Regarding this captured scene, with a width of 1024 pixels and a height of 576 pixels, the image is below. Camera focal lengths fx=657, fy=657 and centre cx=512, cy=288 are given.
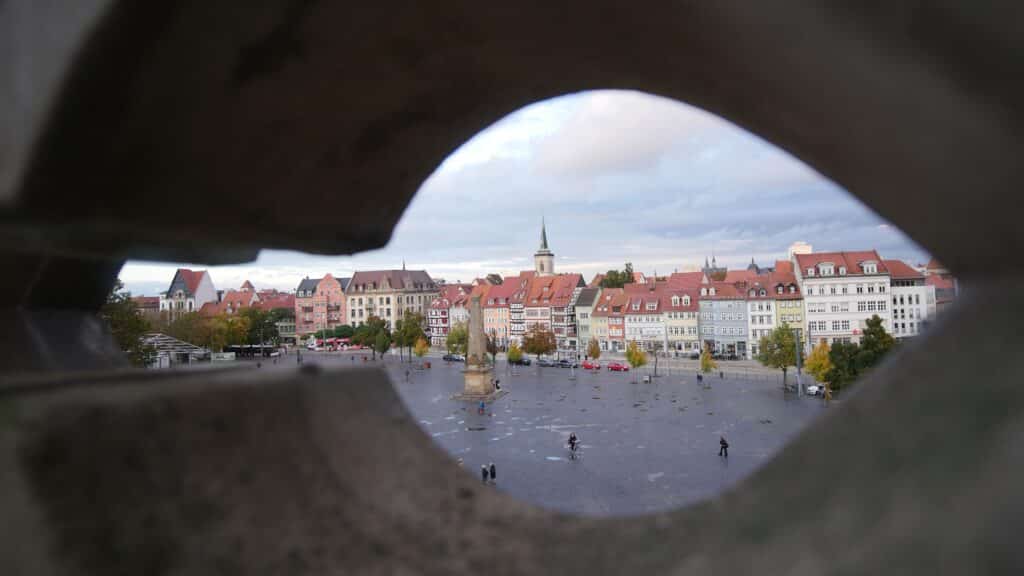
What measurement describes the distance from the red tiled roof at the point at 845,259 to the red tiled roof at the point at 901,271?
0.55 meters

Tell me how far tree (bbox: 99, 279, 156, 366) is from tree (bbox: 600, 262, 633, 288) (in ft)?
179

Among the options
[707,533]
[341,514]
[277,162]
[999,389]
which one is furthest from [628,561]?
[277,162]

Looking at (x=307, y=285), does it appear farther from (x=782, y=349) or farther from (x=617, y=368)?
(x=782, y=349)

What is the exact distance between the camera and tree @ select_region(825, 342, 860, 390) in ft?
75.0

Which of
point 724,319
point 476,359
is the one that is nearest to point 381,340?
point 476,359

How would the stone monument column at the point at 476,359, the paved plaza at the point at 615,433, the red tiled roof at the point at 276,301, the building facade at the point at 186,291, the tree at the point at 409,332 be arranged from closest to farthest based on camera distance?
1. the paved plaza at the point at 615,433
2. the stone monument column at the point at 476,359
3. the tree at the point at 409,332
4. the building facade at the point at 186,291
5. the red tiled roof at the point at 276,301

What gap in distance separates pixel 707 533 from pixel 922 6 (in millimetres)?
1125

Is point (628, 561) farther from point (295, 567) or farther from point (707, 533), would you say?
point (295, 567)


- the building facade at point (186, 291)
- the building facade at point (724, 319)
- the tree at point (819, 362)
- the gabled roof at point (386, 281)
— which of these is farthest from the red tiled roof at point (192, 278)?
the tree at point (819, 362)

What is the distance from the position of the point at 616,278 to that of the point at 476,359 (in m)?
44.8

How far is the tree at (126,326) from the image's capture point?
1800cm

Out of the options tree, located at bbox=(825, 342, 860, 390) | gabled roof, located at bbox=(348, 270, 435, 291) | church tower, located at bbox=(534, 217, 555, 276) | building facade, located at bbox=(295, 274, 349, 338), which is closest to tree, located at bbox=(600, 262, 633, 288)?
church tower, located at bbox=(534, 217, 555, 276)

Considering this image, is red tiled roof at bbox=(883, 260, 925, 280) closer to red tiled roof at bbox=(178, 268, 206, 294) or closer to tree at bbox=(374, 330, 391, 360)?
tree at bbox=(374, 330, 391, 360)

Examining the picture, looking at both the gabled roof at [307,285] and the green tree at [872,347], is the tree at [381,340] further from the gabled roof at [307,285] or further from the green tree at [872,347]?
the green tree at [872,347]
